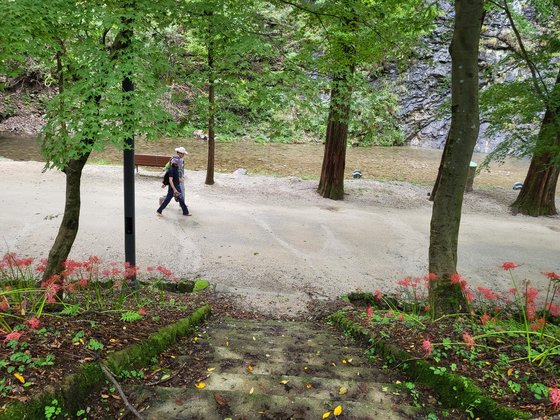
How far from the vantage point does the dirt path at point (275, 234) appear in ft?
22.7

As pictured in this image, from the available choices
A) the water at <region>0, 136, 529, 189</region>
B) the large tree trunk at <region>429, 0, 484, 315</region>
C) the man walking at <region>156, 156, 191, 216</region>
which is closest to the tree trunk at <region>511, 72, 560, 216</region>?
the water at <region>0, 136, 529, 189</region>

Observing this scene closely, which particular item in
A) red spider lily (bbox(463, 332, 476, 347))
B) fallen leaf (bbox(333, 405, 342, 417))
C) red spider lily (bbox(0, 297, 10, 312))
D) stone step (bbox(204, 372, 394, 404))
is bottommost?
stone step (bbox(204, 372, 394, 404))

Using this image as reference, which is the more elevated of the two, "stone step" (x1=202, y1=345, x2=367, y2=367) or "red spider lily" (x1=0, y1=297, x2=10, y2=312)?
"red spider lily" (x1=0, y1=297, x2=10, y2=312)

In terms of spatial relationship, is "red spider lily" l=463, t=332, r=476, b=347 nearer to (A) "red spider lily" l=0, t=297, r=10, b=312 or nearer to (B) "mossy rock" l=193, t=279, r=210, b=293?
(A) "red spider lily" l=0, t=297, r=10, b=312

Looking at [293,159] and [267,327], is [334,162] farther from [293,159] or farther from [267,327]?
[267,327]

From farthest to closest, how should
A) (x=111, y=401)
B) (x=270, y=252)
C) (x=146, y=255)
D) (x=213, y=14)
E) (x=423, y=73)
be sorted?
1. (x=423, y=73)
2. (x=270, y=252)
3. (x=146, y=255)
4. (x=213, y=14)
5. (x=111, y=401)

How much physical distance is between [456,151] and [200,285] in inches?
158

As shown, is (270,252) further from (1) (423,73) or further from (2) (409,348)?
(1) (423,73)

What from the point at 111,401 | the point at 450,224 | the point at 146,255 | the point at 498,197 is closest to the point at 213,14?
the point at 450,224

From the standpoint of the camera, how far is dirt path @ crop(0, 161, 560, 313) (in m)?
6.92

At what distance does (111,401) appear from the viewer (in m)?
2.03

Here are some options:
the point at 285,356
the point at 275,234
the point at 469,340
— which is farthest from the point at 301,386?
the point at 275,234

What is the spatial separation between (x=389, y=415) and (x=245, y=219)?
25.5ft

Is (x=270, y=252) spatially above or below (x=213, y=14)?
below
